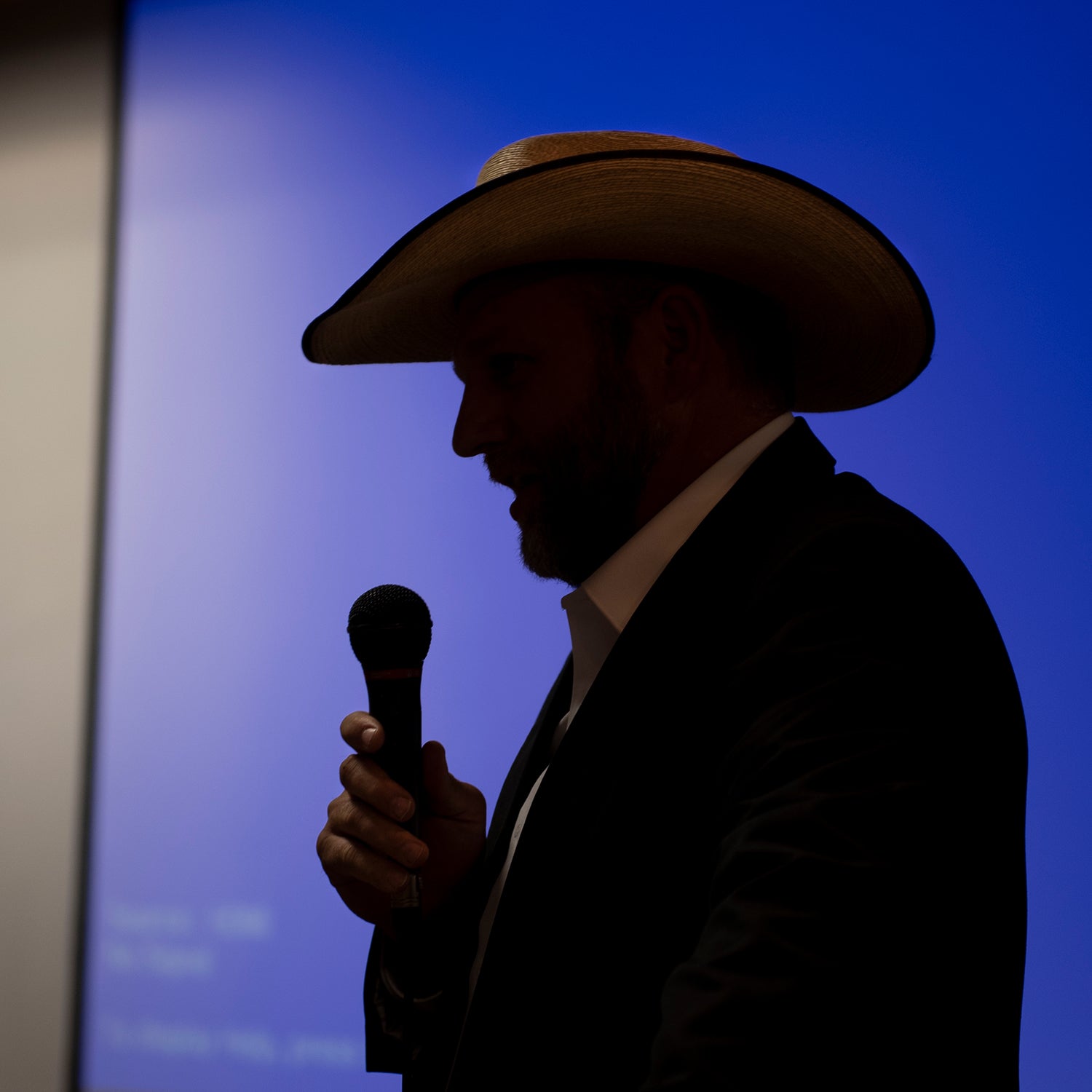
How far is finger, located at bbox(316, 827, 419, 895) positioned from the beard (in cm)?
A: 33

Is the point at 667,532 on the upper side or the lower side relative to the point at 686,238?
lower

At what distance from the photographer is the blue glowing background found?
160 centimetres

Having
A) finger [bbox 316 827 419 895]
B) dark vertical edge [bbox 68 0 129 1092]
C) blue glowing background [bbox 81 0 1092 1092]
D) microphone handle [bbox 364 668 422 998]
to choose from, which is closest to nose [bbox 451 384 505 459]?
microphone handle [bbox 364 668 422 998]

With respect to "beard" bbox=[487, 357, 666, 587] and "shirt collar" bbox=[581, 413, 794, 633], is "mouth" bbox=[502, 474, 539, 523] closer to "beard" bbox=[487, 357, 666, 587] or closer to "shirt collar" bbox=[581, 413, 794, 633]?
"beard" bbox=[487, 357, 666, 587]

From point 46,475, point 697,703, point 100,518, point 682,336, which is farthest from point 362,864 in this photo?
point 46,475

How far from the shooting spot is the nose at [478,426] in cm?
98

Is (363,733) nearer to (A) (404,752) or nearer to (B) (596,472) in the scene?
(A) (404,752)

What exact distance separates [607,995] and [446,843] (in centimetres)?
37

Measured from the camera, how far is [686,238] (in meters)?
0.97

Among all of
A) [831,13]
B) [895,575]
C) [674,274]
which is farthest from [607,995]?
[831,13]

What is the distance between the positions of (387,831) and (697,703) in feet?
0.87

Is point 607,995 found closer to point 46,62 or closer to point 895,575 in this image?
point 895,575

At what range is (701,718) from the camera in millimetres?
701

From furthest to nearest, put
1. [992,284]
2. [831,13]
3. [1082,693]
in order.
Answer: [831,13], [992,284], [1082,693]
